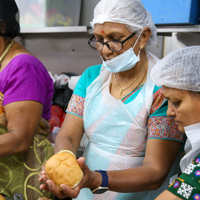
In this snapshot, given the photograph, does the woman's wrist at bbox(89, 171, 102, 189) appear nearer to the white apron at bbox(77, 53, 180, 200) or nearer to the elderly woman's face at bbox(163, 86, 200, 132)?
the white apron at bbox(77, 53, 180, 200)

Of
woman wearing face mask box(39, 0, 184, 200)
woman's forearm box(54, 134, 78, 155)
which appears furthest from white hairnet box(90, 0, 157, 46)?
woman's forearm box(54, 134, 78, 155)

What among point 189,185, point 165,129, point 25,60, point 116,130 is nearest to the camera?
point 189,185

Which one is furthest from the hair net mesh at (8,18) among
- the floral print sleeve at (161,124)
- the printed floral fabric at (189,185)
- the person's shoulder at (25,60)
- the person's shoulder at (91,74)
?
the printed floral fabric at (189,185)

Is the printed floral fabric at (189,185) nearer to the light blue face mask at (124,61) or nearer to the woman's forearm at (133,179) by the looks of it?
the woman's forearm at (133,179)

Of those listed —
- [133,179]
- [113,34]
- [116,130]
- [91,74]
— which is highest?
[113,34]

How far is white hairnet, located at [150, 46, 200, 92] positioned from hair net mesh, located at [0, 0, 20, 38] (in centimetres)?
93

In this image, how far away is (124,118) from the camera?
4.08ft

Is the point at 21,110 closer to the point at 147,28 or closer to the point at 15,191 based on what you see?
the point at 15,191

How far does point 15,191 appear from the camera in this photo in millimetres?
1405

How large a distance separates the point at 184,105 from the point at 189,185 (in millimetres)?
279

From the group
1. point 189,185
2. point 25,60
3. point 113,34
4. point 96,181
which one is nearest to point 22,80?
point 25,60

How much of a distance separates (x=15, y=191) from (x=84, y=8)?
188cm

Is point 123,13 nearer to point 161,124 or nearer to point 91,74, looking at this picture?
point 91,74

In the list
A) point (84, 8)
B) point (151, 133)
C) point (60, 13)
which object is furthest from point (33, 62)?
point (84, 8)
